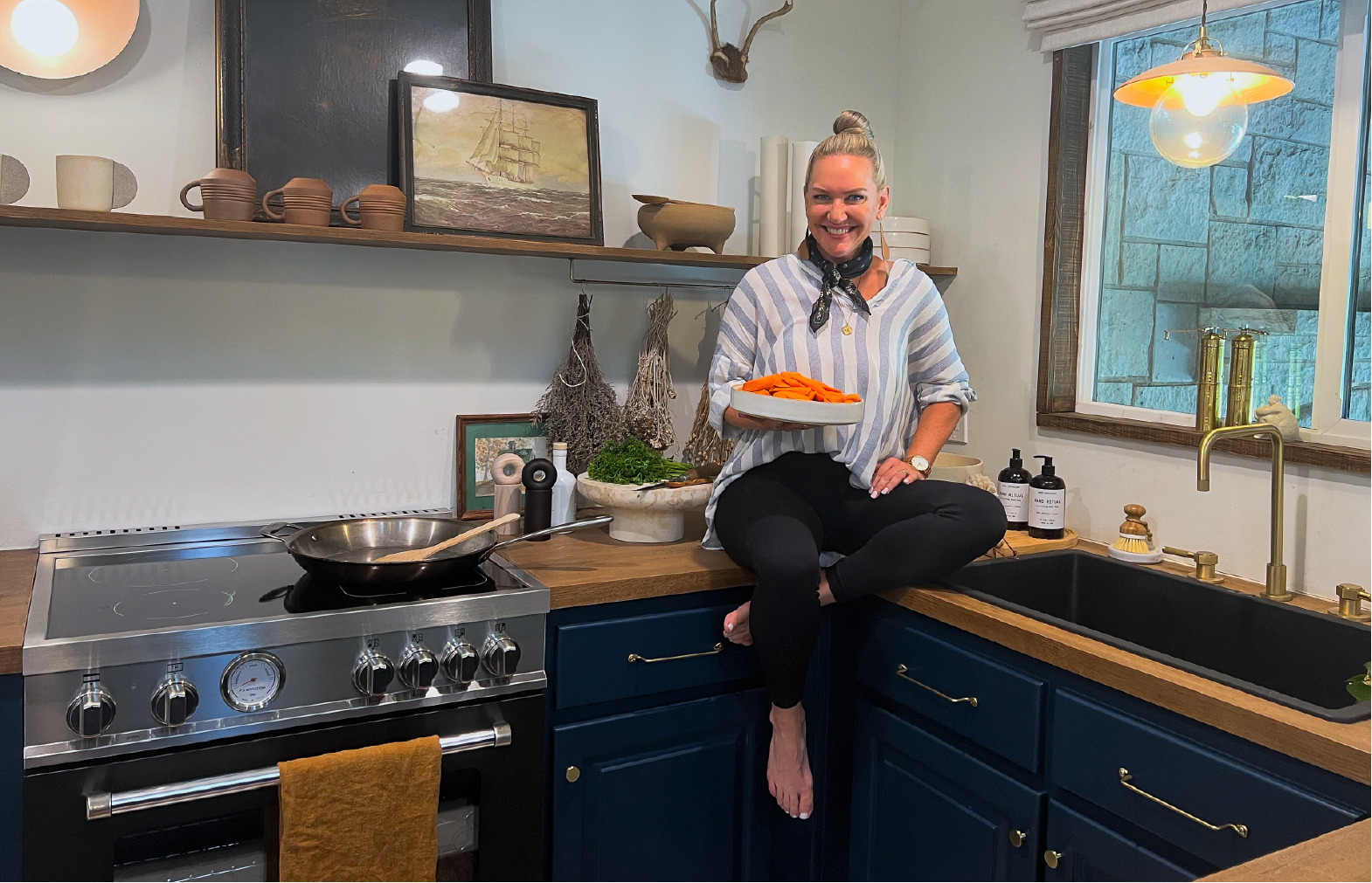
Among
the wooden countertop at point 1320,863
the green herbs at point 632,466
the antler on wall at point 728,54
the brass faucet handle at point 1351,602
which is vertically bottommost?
the wooden countertop at point 1320,863

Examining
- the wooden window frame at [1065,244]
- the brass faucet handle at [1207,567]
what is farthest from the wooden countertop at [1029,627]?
the wooden window frame at [1065,244]

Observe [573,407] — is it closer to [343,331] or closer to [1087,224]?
[343,331]

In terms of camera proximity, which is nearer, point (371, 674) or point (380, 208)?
point (371, 674)

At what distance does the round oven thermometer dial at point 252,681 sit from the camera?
1.55 m

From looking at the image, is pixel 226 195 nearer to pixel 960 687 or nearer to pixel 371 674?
pixel 371 674

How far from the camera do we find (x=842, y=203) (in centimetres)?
200

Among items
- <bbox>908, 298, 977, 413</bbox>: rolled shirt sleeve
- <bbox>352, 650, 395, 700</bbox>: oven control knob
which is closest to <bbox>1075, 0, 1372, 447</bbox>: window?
<bbox>908, 298, 977, 413</bbox>: rolled shirt sleeve

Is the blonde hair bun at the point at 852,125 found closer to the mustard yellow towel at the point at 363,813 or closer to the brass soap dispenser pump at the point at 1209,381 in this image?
the brass soap dispenser pump at the point at 1209,381

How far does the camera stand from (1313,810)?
1.28 m

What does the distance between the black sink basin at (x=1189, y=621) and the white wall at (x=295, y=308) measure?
37.2 inches

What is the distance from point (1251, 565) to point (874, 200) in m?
1.00

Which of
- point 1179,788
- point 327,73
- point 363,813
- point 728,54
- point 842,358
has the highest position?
point 728,54

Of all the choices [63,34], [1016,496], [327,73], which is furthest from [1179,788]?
[63,34]

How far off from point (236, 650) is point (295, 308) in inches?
35.4
